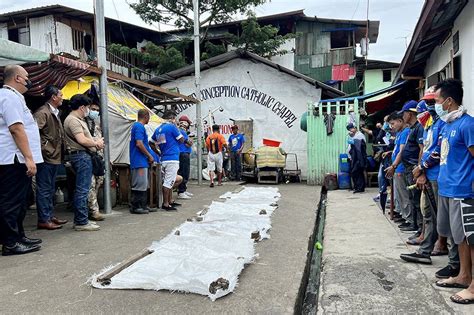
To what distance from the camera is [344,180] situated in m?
11.6

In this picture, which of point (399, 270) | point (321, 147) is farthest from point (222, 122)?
point (399, 270)

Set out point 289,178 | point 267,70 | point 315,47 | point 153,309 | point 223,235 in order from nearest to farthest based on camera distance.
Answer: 1. point 153,309
2. point 223,235
3. point 289,178
4. point 267,70
5. point 315,47

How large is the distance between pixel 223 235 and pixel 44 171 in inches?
103

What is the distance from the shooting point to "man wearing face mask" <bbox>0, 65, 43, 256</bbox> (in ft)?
13.8

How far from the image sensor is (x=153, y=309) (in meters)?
3.01

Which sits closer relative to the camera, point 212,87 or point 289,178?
point 289,178

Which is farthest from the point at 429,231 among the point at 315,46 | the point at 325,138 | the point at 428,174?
the point at 315,46

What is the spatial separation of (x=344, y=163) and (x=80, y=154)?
25.7 ft

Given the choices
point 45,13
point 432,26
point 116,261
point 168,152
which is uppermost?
point 45,13

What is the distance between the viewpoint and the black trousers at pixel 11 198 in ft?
14.2

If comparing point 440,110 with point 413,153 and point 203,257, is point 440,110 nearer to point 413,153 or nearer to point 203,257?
point 413,153

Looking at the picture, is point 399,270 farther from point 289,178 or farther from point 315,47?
point 315,47

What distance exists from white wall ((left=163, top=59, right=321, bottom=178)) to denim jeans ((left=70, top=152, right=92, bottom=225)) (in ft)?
30.5

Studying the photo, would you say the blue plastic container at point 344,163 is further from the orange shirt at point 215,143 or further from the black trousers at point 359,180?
the orange shirt at point 215,143
